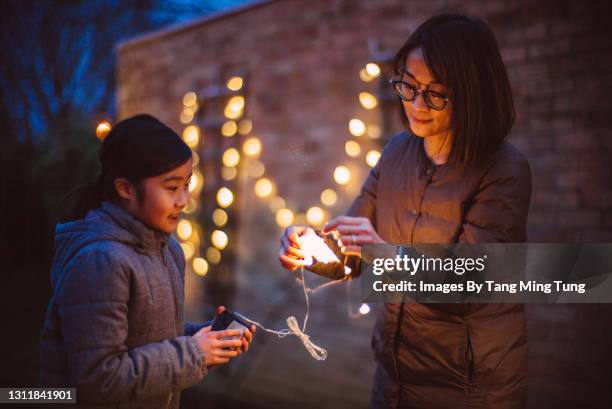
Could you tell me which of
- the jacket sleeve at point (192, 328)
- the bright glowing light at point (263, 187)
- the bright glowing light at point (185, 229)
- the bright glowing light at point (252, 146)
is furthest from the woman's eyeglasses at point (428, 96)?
the bright glowing light at point (185, 229)

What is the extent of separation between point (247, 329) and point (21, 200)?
959cm

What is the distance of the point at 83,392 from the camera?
1.23 metres

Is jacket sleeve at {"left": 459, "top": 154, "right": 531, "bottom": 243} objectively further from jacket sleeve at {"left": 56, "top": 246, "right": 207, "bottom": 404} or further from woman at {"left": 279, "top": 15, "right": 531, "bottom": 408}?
jacket sleeve at {"left": 56, "top": 246, "right": 207, "bottom": 404}

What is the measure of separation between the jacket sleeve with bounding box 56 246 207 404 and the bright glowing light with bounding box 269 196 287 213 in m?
2.75

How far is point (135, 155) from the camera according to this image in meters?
1.45

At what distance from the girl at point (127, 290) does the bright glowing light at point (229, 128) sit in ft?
9.00

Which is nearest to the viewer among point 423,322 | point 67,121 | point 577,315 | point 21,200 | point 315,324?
point 423,322

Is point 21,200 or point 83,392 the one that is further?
point 21,200

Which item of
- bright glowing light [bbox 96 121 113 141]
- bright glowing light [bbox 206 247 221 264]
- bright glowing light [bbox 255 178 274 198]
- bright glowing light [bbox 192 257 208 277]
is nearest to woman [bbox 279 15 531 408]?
bright glowing light [bbox 96 121 113 141]

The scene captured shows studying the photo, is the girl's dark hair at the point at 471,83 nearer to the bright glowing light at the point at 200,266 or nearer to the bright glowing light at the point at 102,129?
the bright glowing light at the point at 102,129

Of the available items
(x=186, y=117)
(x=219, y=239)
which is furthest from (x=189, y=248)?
(x=186, y=117)

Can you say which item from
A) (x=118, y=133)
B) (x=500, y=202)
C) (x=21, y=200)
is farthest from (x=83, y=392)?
(x=21, y=200)

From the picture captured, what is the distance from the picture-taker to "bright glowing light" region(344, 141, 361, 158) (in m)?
3.66

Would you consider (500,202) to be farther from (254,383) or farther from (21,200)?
(21,200)
